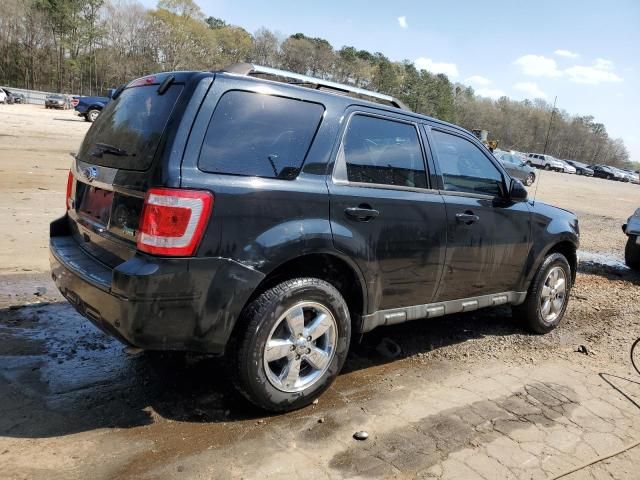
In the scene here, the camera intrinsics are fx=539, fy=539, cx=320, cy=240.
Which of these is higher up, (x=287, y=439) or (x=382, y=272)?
(x=382, y=272)

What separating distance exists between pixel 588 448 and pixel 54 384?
3.33 m

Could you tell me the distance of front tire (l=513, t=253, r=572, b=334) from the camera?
5.04 meters

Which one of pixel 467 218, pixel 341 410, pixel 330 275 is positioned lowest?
pixel 341 410

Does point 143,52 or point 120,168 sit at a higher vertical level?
point 143,52

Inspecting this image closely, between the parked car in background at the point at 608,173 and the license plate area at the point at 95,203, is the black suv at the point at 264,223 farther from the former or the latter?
the parked car in background at the point at 608,173

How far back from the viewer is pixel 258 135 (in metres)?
3.08

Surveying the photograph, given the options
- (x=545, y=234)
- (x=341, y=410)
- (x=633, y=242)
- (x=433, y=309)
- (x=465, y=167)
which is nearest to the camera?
(x=341, y=410)

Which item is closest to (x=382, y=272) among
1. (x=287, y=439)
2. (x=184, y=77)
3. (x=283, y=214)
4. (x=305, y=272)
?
(x=305, y=272)

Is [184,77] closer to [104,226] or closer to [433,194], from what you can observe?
[104,226]

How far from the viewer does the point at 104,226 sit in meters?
3.17

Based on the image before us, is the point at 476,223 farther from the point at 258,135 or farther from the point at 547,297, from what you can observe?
the point at 258,135

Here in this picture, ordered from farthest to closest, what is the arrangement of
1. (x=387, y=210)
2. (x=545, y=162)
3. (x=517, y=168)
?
(x=545, y=162) < (x=517, y=168) < (x=387, y=210)

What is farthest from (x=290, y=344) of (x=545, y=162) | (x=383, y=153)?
(x=545, y=162)

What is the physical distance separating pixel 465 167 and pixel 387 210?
1.14m
